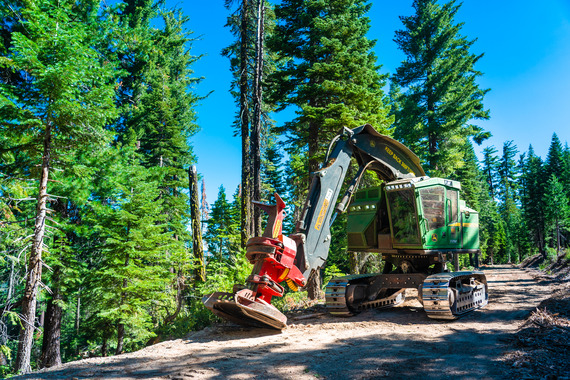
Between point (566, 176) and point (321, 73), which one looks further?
point (566, 176)

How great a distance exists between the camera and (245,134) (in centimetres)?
1395

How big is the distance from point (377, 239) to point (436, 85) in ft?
55.8

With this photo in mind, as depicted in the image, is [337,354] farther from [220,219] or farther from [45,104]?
[220,219]

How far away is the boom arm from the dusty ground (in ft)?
4.90

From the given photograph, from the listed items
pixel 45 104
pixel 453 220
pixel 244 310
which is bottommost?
pixel 244 310

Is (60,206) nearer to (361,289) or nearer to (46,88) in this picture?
(46,88)

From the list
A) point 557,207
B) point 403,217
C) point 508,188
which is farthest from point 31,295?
point 508,188

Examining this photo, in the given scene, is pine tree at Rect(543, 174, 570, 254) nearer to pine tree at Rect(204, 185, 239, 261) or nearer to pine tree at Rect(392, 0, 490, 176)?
pine tree at Rect(392, 0, 490, 176)

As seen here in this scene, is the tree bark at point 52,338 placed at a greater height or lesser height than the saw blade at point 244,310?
lesser

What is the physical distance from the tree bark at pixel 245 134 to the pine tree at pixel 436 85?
1256 cm

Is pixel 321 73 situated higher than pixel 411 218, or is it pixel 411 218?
pixel 321 73

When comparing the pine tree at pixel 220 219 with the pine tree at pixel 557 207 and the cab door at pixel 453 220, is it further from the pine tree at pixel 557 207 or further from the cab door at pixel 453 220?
the pine tree at pixel 557 207

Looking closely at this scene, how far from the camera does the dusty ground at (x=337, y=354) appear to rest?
168 inches

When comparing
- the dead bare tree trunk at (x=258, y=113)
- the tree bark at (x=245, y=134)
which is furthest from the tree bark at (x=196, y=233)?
the dead bare tree trunk at (x=258, y=113)
